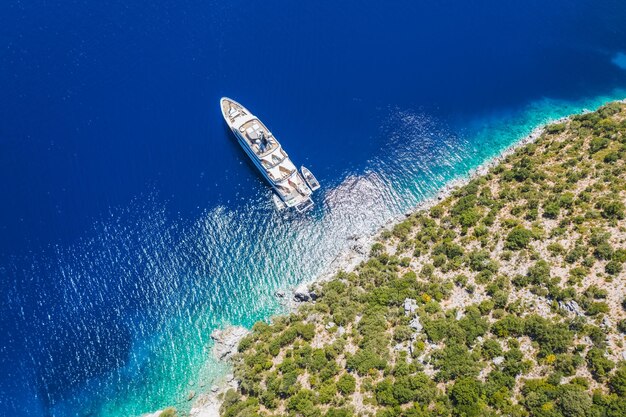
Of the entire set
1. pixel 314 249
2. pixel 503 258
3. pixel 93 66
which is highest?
pixel 93 66

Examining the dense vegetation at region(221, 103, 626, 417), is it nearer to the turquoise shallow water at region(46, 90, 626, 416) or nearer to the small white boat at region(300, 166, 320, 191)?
the turquoise shallow water at region(46, 90, 626, 416)

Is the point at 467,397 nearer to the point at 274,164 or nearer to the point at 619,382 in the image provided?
the point at 619,382

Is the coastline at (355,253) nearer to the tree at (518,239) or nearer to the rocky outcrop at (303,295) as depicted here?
the rocky outcrop at (303,295)

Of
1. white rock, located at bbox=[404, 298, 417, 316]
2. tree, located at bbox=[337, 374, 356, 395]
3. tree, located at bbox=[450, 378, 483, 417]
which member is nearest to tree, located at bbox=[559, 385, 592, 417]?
tree, located at bbox=[450, 378, 483, 417]

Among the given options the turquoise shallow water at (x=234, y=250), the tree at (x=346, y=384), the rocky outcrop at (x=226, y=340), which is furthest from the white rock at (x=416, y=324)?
the rocky outcrop at (x=226, y=340)

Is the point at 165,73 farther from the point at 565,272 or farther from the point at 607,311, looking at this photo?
the point at 607,311

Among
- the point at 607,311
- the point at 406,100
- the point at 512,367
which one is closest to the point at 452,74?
the point at 406,100
